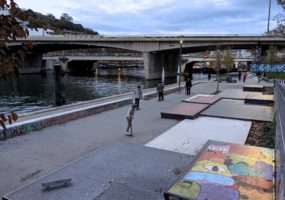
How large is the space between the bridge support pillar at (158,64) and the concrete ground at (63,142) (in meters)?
52.5

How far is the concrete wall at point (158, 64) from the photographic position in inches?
2704

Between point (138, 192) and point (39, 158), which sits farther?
point (39, 158)

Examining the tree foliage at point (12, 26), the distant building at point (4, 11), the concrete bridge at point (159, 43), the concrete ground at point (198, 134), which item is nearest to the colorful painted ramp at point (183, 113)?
the concrete ground at point (198, 134)

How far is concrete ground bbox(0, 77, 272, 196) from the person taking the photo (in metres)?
8.03

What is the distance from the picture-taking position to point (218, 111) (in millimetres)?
17047

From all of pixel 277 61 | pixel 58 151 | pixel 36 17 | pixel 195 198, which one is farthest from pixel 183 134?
pixel 277 61

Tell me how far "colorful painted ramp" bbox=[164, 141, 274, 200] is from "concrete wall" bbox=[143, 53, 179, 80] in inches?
2397

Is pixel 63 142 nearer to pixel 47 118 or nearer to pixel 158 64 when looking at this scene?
pixel 47 118

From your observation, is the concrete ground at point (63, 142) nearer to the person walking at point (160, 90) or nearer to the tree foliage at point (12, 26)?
the tree foliage at point (12, 26)

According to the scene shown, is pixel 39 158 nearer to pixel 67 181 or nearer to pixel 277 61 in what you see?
pixel 67 181

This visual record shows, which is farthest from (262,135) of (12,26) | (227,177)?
(12,26)

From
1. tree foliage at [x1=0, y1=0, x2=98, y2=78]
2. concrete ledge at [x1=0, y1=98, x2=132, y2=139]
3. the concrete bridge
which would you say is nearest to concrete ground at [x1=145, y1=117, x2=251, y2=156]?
concrete ledge at [x1=0, y1=98, x2=132, y2=139]

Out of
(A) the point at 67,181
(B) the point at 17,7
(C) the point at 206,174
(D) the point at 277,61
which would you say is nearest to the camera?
(B) the point at 17,7

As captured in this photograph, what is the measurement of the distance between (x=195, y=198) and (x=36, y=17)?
12.3ft
